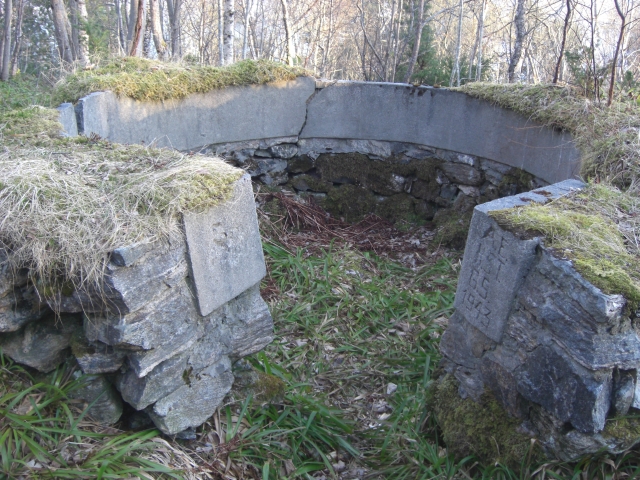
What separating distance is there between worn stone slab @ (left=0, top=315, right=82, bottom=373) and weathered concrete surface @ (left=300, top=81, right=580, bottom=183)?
10.9 feet

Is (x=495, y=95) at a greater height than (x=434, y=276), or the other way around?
(x=495, y=95)

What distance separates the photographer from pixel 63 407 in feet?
6.69


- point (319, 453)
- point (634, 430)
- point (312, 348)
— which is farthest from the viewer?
point (312, 348)

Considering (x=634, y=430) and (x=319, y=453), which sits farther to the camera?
(x=319, y=453)

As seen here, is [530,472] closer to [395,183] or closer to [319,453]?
[319,453]

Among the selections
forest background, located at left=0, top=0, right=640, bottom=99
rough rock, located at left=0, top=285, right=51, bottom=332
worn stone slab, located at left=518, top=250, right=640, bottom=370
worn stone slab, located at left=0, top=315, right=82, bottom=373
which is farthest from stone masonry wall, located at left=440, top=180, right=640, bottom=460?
forest background, located at left=0, top=0, right=640, bottom=99

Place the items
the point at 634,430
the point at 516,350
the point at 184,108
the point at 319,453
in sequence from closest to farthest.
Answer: the point at 634,430
the point at 516,350
the point at 319,453
the point at 184,108

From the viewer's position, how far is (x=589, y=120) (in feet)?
→ 12.1

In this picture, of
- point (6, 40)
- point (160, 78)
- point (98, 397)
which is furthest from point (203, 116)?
Answer: point (6, 40)

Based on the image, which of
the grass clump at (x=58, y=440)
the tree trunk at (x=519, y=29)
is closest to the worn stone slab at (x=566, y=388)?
the grass clump at (x=58, y=440)

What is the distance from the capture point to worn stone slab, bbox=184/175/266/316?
7.27 ft

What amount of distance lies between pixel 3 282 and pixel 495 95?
3.86m

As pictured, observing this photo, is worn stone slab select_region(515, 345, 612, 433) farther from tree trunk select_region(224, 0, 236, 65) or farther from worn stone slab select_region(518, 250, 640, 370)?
tree trunk select_region(224, 0, 236, 65)

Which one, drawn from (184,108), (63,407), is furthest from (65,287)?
(184,108)
